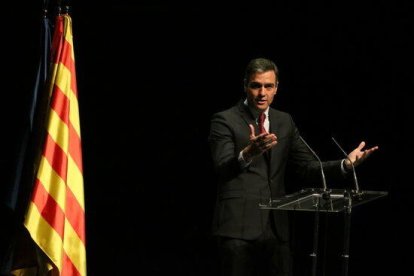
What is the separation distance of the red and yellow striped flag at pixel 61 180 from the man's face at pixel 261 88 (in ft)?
2.86

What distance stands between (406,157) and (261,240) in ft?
6.59

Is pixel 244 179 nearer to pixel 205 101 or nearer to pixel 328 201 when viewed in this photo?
pixel 328 201

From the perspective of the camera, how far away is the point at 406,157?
5.50 metres

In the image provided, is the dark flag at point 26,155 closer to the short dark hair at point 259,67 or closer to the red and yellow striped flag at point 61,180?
the red and yellow striped flag at point 61,180

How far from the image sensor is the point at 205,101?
18.5 feet

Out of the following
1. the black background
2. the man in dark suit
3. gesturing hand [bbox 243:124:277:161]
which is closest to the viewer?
gesturing hand [bbox 243:124:277:161]

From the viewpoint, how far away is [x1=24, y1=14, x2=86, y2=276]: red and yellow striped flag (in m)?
3.94

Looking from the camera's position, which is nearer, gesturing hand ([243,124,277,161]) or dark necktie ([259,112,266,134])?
gesturing hand ([243,124,277,161])

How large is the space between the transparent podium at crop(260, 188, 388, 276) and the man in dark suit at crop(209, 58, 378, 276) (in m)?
0.26

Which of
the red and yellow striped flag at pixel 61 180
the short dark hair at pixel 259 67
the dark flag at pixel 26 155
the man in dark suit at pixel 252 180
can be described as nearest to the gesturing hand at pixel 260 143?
the man in dark suit at pixel 252 180

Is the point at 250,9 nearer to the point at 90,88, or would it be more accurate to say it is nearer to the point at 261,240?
the point at 90,88

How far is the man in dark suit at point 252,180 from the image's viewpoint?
149 inches

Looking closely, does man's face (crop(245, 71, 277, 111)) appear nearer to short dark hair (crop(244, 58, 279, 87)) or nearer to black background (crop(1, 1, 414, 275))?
short dark hair (crop(244, 58, 279, 87))

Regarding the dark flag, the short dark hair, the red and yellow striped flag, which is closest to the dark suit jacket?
the short dark hair
